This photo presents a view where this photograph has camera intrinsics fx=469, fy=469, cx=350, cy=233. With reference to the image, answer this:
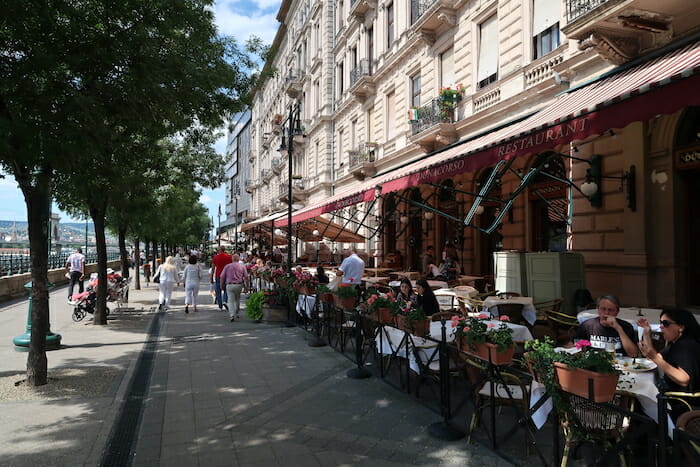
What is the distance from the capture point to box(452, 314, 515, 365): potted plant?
4.22 m

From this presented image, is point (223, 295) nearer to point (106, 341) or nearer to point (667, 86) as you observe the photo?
point (106, 341)

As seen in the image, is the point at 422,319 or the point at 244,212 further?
the point at 244,212

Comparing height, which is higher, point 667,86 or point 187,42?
point 187,42

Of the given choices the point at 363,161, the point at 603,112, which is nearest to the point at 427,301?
the point at 603,112

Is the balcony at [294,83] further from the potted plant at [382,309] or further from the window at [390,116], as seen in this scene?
the potted plant at [382,309]

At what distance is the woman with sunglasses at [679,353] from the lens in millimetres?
3598

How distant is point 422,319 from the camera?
5582mm

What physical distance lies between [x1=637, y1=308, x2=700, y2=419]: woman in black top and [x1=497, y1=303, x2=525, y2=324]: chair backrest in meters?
3.73

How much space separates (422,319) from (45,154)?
15.1 ft

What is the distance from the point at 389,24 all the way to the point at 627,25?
48.1 feet

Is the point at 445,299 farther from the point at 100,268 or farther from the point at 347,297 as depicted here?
the point at 100,268

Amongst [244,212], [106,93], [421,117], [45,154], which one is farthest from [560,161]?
[244,212]

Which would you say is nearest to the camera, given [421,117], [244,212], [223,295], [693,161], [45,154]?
[45,154]

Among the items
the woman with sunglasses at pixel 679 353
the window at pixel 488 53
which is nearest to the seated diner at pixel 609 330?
the woman with sunglasses at pixel 679 353
